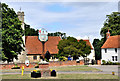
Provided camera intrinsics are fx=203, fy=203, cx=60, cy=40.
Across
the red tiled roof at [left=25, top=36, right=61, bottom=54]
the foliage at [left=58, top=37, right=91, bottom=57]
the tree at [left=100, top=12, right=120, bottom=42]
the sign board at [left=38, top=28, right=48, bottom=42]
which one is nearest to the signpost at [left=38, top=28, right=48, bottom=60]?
the sign board at [left=38, top=28, right=48, bottom=42]

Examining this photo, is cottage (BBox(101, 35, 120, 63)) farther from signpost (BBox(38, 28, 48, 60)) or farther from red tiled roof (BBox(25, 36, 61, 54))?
signpost (BBox(38, 28, 48, 60))

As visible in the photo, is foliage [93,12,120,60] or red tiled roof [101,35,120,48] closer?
red tiled roof [101,35,120,48]

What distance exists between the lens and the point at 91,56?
245 feet

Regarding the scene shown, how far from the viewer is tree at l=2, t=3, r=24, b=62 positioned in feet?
132

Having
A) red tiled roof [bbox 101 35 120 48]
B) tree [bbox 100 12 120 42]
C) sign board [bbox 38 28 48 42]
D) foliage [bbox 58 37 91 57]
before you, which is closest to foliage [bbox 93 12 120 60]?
tree [bbox 100 12 120 42]

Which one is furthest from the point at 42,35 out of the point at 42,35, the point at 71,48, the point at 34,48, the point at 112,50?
the point at 34,48

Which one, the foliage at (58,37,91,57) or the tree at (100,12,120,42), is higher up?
the tree at (100,12,120,42)

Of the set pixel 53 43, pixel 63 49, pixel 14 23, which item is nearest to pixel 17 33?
pixel 14 23

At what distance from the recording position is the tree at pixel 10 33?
132 ft

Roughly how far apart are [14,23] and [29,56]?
2202 cm

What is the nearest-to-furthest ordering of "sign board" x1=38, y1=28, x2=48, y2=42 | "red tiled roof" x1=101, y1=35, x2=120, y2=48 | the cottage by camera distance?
"sign board" x1=38, y1=28, x2=48, y2=42, the cottage, "red tiled roof" x1=101, y1=35, x2=120, y2=48

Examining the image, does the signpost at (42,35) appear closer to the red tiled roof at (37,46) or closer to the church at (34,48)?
the church at (34,48)

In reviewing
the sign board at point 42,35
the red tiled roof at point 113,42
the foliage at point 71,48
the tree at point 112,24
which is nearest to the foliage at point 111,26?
the tree at point 112,24

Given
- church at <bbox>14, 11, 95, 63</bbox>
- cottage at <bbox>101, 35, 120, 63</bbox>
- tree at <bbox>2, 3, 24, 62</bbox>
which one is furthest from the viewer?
church at <bbox>14, 11, 95, 63</bbox>
